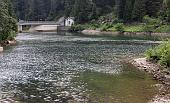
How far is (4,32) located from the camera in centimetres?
10512

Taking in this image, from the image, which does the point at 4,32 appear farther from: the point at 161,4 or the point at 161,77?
the point at 161,4

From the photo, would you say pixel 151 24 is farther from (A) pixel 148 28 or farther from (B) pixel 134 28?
(B) pixel 134 28

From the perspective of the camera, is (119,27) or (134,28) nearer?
(134,28)

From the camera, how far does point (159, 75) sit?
181ft

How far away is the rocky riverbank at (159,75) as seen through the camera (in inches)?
1613

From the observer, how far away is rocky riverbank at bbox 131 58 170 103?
41.0 meters

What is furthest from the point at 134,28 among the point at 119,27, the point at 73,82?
the point at 73,82

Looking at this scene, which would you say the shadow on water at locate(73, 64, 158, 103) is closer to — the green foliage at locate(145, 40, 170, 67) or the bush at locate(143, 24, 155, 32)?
the green foliage at locate(145, 40, 170, 67)

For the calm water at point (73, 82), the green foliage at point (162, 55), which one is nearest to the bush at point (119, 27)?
the calm water at point (73, 82)

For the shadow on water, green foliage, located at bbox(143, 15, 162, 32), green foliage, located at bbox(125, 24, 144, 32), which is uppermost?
green foliage, located at bbox(143, 15, 162, 32)

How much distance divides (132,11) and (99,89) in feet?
469

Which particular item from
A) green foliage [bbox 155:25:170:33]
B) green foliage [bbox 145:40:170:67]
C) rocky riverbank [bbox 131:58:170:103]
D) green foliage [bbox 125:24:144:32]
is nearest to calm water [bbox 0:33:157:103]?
rocky riverbank [bbox 131:58:170:103]

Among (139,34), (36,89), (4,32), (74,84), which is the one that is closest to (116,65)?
(74,84)

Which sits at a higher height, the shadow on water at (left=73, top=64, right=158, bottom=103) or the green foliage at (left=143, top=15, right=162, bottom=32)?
the green foliage at (left=143, top=15, right=162, bottom=32)
